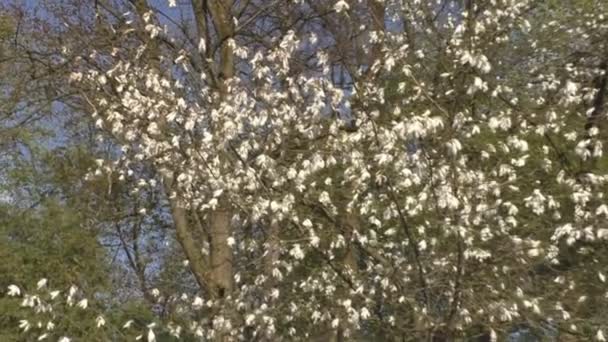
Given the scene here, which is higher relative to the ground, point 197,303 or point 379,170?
point 379,170

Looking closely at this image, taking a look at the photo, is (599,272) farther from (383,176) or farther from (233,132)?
(233,132)

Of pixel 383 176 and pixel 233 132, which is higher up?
pixel 233 132

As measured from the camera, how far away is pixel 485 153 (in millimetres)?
7980

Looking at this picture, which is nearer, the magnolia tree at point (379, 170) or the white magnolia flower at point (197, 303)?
the magnolia tree at point (379, 170)

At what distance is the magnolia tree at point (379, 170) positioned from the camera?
7.27 m

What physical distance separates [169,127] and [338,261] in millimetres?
2150

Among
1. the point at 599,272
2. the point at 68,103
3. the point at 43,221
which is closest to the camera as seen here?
the point at 599,272

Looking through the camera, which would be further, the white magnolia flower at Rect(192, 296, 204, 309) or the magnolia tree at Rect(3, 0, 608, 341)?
the white magnolia flower at Rect(192, 296, 204, 309)

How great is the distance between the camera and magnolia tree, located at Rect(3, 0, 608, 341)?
23.9ft

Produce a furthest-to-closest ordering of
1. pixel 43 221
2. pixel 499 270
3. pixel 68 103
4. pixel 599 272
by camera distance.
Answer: pixel 43 221 < pixel 68 103 < pixel 599 272 < pixel 499 270

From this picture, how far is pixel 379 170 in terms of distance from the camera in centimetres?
749

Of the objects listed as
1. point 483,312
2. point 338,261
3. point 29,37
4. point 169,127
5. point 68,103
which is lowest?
point 483,312

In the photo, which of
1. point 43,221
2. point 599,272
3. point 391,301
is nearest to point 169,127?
point 391,301

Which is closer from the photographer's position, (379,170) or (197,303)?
(379,170)
